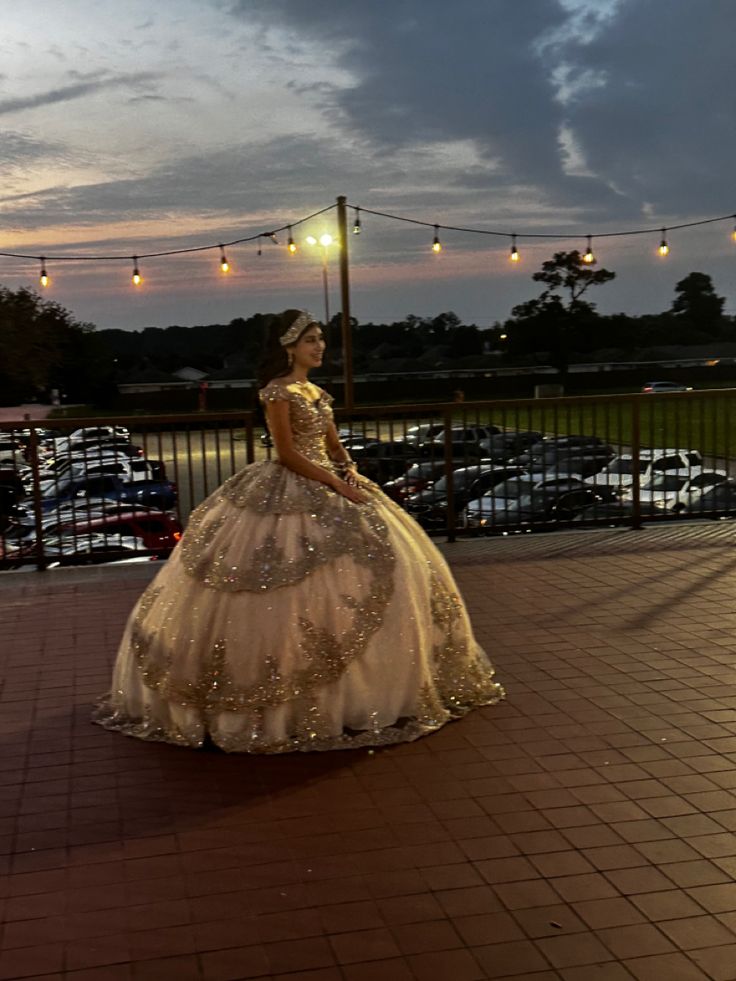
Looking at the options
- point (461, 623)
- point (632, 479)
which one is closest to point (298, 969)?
point (461, 623)

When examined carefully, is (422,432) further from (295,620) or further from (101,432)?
(295,620)

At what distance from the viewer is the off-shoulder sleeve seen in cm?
550

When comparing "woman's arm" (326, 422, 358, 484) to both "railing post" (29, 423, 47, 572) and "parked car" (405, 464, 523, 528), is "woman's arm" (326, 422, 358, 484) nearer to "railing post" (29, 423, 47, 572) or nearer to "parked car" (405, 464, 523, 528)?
"railing post" (29, 423, 47, 572)

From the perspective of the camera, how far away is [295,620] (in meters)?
4.96

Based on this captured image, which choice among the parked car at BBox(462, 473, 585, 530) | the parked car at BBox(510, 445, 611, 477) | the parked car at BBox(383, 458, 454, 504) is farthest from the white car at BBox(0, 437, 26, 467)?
the parked car at BBox(510, 445, 611, 477)

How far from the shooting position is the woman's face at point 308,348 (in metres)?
5.58

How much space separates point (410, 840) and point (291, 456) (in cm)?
211

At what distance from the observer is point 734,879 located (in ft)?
12.1

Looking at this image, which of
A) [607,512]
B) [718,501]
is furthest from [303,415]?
[718,501]

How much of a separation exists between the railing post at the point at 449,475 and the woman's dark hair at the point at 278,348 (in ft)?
14.7

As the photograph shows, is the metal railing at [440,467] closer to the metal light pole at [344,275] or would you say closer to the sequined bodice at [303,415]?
the sequined bodice at [303,415]

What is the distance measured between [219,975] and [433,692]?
224 centimetres

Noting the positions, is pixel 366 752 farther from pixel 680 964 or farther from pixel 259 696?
pixel 680 964

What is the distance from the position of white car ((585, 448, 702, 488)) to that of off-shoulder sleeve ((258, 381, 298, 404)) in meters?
5.54
